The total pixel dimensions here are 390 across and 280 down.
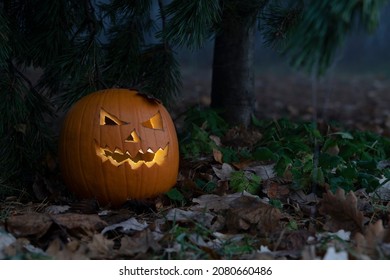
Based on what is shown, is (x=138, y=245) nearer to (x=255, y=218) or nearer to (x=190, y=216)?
(x=190, y=216)

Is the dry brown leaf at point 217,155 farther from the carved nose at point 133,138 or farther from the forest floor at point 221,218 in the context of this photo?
the carved nose at point 133,138

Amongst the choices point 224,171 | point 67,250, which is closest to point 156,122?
point 224,171

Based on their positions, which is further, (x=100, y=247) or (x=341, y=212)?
(x=341, y=212)

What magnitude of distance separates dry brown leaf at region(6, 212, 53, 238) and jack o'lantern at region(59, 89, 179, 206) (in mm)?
468

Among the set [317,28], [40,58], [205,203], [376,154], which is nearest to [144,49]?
[40,58]

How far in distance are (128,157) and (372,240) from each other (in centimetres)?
118

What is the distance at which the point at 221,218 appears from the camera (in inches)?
102

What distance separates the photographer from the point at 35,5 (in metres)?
3.37

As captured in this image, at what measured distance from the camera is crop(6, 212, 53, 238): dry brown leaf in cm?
238

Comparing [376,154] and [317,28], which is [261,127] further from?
[317,28]

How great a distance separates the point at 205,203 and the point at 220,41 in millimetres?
1655

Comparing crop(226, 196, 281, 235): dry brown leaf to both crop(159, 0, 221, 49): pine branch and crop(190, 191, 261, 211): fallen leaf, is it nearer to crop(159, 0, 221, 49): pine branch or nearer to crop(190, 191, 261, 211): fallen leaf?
crop(190, 191, 261, 211): fallen leaf

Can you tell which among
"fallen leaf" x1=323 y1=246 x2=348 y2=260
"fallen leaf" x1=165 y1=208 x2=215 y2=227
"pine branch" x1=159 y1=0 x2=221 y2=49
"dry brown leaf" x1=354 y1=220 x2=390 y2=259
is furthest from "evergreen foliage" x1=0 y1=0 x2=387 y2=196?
"fallen leaf" x1=323 y1=246 x2=348 y2=260

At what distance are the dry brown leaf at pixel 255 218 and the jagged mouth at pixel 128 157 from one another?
528mm
